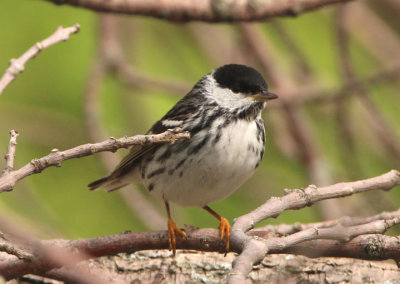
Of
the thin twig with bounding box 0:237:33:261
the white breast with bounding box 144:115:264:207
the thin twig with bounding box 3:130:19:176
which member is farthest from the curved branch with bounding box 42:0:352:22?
the thin twig with bounding box 0:237:33:261

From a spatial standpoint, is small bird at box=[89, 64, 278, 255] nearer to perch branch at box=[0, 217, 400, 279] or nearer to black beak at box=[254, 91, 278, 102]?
black beak at box=[254, 91, 278, 102]

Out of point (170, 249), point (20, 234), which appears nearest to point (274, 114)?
point (170, 249)

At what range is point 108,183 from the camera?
410cm

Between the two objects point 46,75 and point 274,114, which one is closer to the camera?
point 46,75

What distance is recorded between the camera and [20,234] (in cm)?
175

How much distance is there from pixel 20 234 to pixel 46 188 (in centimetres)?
346

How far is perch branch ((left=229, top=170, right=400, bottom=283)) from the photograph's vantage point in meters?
2.08

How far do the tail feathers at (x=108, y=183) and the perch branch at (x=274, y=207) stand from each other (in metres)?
1.58

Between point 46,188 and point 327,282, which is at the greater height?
point 46,188

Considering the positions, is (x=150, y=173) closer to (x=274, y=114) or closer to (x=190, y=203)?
(x=190, y=203)

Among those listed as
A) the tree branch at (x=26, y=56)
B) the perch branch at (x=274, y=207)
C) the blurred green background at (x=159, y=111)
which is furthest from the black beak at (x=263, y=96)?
the tree branch at (x=26, y=56)

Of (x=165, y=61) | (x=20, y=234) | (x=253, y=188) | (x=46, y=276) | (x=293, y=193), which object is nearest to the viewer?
(x=20, y=234)

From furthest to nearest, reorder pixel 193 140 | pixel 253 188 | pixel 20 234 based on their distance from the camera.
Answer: pixel 253 188 < pixel 193 140 < pixel 20 234

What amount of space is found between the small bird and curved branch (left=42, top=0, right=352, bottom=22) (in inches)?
19.0
